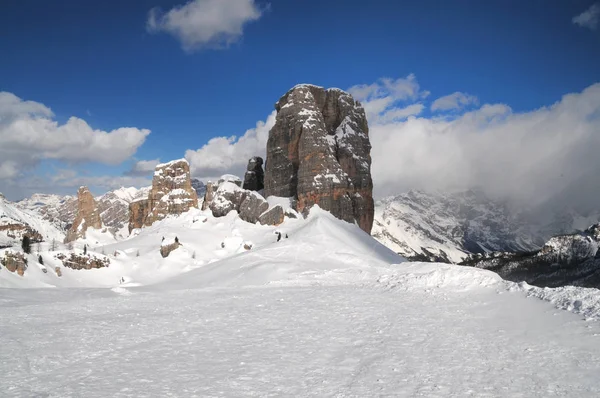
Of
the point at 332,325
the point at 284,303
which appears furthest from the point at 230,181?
the point at 332,325

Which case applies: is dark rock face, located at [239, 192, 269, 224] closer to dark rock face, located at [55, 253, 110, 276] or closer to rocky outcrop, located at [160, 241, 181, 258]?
rocky outcrop, located at [160, 241, 181, 258]

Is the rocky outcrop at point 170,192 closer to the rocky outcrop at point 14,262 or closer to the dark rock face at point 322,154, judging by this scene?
the dark rock face at point 322,154

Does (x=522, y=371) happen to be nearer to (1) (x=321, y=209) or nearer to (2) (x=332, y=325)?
(2) (x=332, y=325)

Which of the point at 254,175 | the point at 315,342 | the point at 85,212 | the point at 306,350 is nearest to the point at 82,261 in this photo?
the point at 315,342

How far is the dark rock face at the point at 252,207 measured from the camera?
82.8 metres

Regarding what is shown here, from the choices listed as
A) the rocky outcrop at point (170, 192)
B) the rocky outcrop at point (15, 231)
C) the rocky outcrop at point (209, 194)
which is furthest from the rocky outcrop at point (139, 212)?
the rocky outcrop at point (15, 231)

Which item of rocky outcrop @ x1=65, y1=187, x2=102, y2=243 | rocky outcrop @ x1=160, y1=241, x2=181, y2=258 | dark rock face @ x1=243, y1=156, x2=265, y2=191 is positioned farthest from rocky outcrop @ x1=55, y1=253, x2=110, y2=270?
rocky outcrop @ x1=65, y1=187, x2=102, y2=243

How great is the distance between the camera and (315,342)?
50.9ft

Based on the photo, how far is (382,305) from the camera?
23.1 metres

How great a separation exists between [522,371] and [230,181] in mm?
85496

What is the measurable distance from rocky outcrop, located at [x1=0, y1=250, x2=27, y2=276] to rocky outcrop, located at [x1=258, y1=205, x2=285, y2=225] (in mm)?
43188

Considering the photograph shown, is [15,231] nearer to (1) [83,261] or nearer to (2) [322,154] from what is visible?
(1) [83,261]

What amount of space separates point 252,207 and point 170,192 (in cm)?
2822

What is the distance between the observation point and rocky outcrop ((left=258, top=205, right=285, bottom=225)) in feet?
268
